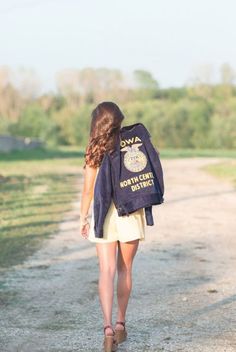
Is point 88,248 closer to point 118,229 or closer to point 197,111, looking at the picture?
A: point 118,229

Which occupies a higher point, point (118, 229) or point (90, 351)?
point (118, 229)

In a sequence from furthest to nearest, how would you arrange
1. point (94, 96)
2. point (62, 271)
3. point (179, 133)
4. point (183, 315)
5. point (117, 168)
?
point (94, 96), point (179, 133), point (62, 271), point (183, 315), point (117, 168)

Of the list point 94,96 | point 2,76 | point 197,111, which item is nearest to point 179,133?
point 197,111

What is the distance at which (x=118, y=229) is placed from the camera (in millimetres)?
5660

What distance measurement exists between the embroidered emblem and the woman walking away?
3.8 inches

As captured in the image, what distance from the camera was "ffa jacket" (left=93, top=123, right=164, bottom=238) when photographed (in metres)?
5.59

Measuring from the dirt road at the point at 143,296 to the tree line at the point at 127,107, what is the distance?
5289cm

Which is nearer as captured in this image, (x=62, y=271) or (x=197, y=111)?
(x=62, y=271)

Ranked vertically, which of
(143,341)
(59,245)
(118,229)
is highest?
(118,229)

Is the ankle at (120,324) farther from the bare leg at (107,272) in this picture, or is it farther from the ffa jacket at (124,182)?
the ffa jacket at (124,182)

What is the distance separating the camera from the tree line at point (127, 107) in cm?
7471

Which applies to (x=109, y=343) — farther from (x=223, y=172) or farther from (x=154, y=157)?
(x=223, y=172)

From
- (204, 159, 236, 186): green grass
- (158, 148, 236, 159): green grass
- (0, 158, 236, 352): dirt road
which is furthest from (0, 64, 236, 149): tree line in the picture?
(0, 158, 236, 352): dirt road

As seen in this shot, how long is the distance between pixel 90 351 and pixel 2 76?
8802 centimetres
